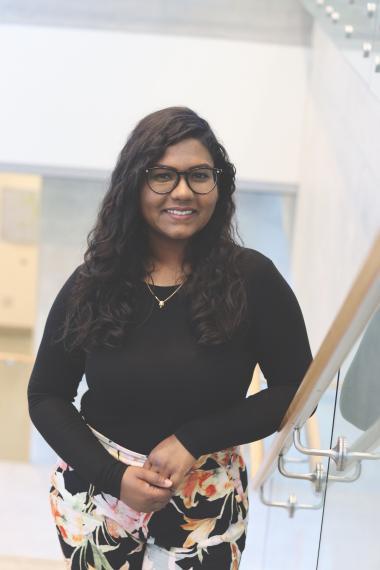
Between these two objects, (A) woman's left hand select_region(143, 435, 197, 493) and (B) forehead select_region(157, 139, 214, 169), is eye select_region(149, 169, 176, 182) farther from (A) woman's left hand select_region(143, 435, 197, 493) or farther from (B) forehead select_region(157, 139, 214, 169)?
(A) woman's left hand select_region(143, 435, 197, 493)

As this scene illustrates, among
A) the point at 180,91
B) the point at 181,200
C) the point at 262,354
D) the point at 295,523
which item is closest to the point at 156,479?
the point at 262,354

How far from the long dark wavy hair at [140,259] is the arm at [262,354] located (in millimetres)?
49

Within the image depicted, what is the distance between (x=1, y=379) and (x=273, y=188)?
3599 mm

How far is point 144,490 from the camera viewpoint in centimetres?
246

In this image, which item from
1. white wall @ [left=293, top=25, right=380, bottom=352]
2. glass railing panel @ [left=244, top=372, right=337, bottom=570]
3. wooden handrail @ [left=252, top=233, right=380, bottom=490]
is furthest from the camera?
white wall @ [left=293, top=25, right=380, bottom=352]

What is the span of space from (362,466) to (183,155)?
2.62 ft

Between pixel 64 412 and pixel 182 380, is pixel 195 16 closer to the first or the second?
pixel 64 412

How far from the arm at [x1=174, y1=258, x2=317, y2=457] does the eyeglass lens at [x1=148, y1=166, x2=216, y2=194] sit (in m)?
0.24

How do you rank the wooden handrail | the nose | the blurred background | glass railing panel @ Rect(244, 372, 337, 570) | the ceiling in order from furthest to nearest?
the ceiling → the blurred background → glass railing panel @ Rect(244, 372, 337, 570) → the nose → the wooden handrail

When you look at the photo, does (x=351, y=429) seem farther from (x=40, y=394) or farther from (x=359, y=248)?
(x=359, y=248)

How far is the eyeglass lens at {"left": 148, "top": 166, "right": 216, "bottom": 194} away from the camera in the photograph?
2471mm

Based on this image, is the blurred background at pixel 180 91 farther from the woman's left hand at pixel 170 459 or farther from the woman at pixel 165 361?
the woman's left hand at pixel 170 459

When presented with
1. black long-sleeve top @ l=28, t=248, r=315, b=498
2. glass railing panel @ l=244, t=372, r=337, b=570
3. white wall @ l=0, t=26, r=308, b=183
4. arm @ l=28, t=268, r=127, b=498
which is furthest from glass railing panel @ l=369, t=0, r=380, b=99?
white wall @ l=0, t=26, r=308, b=183

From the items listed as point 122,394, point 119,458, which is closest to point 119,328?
point 122,394
